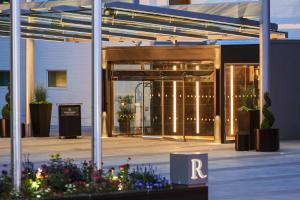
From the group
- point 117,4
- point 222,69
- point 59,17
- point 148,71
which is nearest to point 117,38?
point 148,71

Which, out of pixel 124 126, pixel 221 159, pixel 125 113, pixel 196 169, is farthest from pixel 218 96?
pixel 196 169

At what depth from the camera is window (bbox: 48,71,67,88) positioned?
1683 inches

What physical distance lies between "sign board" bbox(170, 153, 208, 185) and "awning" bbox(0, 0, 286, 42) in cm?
946

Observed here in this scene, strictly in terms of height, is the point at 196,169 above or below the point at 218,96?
below

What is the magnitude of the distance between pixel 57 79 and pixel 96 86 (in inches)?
1253

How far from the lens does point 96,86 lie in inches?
453

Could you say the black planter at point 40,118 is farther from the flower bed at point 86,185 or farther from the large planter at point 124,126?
the flower bed at point 86,185

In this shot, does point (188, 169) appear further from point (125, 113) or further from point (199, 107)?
point (125, 113)

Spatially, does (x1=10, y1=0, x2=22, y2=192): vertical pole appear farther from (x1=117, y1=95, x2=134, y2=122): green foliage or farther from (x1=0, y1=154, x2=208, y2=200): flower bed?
(x1=117, y1=95, x2=134, y2=122): green foliage

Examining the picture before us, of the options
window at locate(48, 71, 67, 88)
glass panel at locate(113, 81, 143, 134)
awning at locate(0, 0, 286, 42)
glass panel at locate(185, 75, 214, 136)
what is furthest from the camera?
window at locate(48, 71, 67, 88)

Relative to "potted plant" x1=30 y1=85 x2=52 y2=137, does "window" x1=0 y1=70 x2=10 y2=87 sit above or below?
above

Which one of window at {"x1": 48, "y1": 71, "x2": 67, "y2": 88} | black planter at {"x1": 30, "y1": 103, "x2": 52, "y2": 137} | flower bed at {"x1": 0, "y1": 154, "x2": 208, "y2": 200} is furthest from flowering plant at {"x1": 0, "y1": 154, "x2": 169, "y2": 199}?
window at {"x1": 48, "y1": 71, "x2": 67, "y2": 88}

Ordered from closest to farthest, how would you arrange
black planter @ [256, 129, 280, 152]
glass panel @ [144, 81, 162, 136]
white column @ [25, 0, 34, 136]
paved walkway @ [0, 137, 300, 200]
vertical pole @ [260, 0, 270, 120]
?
1. paved walkway @ [0, 137, 300, 200]
2. black planter @ [256, 129, 280, 152]
3. vertical pole @ [260, 0, 270, 120]
4. glass panel @ [144, 81, 162, 136]
5. white column @ [25, 0, 34, 136]

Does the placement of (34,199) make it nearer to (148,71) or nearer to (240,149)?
(240,149)
